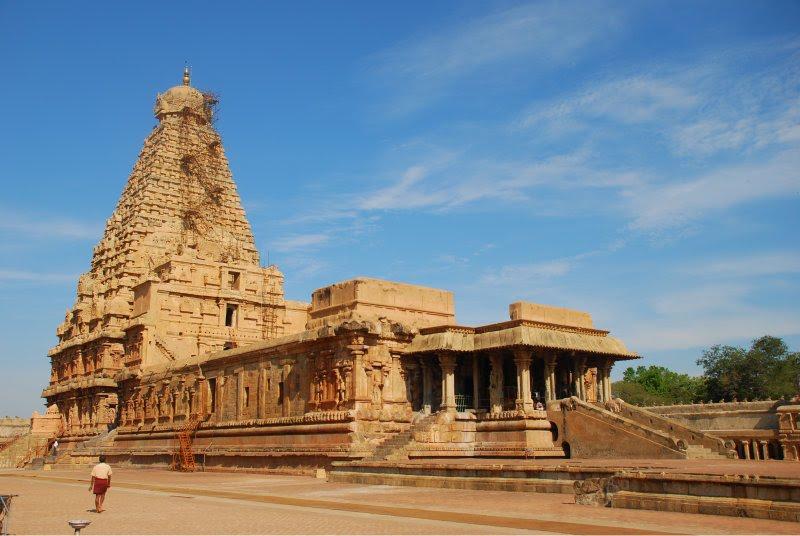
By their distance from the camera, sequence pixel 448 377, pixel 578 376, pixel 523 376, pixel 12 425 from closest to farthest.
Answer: pixel 523 376 < pixel 448 377 < pixel 578 376 < pixel 12 425

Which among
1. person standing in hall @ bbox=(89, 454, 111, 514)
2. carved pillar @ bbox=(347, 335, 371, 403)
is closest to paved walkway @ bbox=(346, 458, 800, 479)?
carved pillar @ bbox=(347, 335, 371, 403)

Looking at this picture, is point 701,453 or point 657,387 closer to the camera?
point 701,453

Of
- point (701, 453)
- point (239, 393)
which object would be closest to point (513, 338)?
point (701, 453)

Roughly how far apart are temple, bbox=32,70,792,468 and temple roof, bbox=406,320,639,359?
0.07 meters

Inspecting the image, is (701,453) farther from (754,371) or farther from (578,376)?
(754,371)

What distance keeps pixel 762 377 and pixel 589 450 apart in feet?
125

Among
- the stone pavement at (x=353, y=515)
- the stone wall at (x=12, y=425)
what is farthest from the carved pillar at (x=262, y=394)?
the stone wall at (x=12, y=425)

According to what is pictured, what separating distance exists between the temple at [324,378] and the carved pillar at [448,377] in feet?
0.19

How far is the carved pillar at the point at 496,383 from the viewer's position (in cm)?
3247

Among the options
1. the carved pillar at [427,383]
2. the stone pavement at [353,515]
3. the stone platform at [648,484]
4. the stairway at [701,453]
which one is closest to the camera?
the stone pavement at [353,515]

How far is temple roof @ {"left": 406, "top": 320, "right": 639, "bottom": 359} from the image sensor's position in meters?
31.7

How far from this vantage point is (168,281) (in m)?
56.5

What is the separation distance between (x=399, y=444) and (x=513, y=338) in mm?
6124

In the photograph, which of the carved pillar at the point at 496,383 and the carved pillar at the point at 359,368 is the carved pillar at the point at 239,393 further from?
the carved pillar at the point at 496,383
